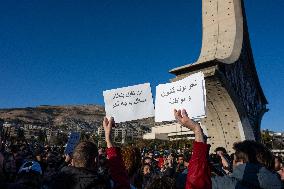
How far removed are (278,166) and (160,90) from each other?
3.07 m

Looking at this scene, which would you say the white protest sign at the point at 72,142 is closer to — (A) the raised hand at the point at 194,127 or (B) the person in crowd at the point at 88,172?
(B) the person in crowd at the point at 88,172

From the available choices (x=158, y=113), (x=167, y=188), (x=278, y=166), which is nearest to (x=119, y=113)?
(x=158, y=113)

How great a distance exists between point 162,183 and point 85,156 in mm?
599

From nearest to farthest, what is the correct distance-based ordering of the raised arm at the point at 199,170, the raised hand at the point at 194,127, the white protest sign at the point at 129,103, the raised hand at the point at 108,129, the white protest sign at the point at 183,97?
1. the raised arm at the point at 199,170
2. the raised hand at the point at 194,127
3. the raised hand at the point at 108,129
4. the white protest sign at the point at 183,97
5. the white protest sign at the point at 129,103

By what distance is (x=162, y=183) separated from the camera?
262 centimetres

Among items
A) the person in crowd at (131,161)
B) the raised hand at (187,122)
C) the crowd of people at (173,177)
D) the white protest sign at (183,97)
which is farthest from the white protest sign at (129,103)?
the raised hand at (187,122)

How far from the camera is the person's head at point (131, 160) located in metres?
3.80

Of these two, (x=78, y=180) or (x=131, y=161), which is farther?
(x=131, y=161)

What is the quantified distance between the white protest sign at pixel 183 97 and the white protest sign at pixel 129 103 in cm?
42

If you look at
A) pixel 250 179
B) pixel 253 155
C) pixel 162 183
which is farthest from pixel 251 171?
pixel 162 183

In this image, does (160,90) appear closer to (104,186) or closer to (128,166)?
(128,166)

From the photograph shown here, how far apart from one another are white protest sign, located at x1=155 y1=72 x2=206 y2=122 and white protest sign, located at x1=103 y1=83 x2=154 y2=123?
1.39 feet

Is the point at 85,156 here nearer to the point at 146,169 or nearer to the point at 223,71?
the point at 146,169

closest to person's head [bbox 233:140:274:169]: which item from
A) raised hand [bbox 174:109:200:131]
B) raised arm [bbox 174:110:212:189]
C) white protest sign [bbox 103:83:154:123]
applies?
raised hand [bbox 174:109:200:131]
